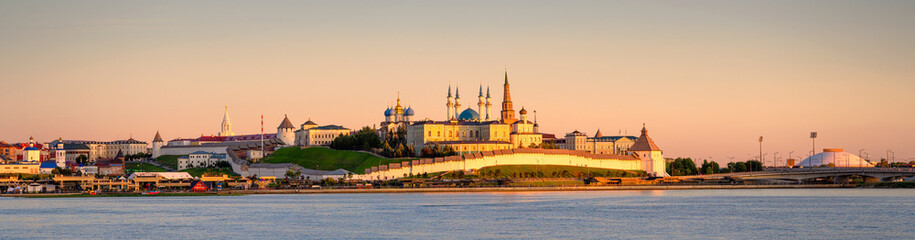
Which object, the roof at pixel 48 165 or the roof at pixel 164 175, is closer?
the roof at pixel 164 175

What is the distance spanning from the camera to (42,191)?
360 feet

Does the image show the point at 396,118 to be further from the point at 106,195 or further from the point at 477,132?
the point at 106,195

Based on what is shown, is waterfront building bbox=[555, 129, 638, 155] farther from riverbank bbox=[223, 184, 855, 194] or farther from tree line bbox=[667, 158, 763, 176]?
riverbank bbox=[223, 184, 855, 194]

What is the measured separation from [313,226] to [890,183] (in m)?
89.8

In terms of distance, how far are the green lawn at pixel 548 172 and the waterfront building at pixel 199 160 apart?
4721cm

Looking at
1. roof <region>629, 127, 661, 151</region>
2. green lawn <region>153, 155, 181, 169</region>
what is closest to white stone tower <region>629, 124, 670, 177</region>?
roof <region>629, 127, 661, 151</region>

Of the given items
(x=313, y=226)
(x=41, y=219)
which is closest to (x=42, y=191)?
(x=41, y=219)

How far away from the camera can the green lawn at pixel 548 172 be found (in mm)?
130625

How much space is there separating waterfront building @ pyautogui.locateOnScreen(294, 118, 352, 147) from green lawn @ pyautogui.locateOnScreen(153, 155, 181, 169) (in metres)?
19.0

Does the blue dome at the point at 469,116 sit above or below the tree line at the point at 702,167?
above

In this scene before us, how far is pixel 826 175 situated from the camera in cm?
13125

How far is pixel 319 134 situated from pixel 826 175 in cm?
7449

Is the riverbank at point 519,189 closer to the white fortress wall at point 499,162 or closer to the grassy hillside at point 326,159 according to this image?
the white fortress wall at point 499,162

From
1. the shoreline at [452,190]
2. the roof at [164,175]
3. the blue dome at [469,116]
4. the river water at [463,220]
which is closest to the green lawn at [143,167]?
the roof at [164,175]
